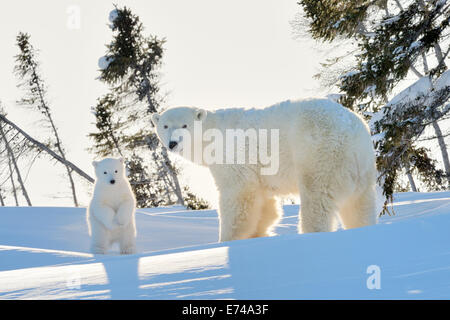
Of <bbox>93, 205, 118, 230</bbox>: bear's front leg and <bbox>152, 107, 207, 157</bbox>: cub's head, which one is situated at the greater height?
<bbox>152, 107, 207, 157</bbox>: cub's head

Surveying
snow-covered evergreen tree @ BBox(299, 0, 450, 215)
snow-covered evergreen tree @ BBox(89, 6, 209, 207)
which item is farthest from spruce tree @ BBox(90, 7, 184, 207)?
snow-covered evergreen tree @ BBox(299, 0, 450, 215)

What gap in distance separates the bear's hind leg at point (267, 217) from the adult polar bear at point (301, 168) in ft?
0.04

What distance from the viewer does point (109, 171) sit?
6867mm

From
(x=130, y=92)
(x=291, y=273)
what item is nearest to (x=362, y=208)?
(x=291, y=273)

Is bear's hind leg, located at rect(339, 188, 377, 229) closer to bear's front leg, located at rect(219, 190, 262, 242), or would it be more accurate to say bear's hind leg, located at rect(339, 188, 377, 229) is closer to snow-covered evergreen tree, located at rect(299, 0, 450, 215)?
bear's front leg, located at rect(219, 190, 262, 242)

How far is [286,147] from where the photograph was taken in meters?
5.30

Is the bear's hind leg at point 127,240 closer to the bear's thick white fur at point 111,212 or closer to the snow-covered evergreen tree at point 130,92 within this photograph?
the bear's thick white fur at point 111,212

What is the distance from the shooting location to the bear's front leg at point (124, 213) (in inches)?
261

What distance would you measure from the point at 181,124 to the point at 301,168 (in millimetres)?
1624

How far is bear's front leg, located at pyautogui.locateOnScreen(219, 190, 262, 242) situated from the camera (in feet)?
18.2

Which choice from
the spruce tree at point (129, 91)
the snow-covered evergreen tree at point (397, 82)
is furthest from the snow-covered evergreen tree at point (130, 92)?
the snow-covered evergreen tree at point (397, 82)

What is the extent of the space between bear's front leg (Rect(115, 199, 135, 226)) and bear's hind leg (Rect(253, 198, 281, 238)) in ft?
5.93

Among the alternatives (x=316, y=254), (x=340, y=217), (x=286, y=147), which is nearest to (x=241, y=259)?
(x=316, y=254)

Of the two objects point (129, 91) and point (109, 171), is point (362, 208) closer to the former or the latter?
point (109, 171)
